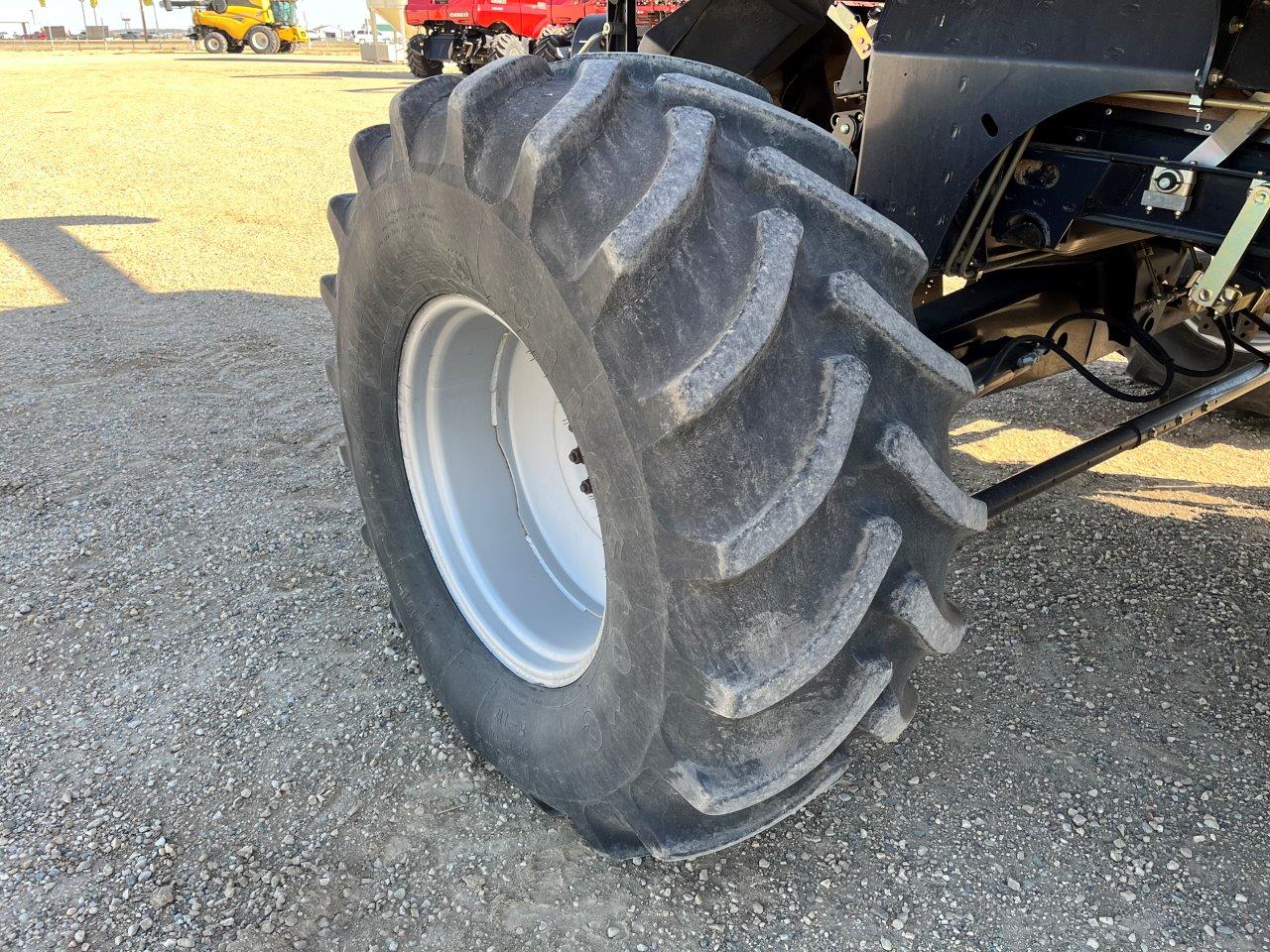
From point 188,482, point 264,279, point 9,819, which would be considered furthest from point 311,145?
point 9,819

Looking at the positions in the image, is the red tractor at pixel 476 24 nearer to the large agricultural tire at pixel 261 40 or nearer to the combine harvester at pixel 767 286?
the large agricultural tire at pixel 261 40

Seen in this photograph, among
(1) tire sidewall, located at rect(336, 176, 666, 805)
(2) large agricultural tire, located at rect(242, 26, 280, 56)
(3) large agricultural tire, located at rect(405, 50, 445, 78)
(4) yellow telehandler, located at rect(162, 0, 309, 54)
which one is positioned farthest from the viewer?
(2) large agricultural tire, located at rect(242, 26, 280, 56)

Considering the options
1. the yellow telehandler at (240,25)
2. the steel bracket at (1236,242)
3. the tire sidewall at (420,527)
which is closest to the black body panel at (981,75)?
the steel bracket at (1236,242)

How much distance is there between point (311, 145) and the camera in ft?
33.9

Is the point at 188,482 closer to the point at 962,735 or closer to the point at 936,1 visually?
the point at 962,735

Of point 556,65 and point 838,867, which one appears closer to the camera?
point 556,65

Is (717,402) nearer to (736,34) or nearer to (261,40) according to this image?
(736,34)

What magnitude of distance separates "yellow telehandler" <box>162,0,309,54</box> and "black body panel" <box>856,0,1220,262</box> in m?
31.0

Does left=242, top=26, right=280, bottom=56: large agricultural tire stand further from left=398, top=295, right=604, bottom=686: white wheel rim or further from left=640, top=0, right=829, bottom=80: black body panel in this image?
left=398, top=295, right=604, bottom=686: white wheel rim

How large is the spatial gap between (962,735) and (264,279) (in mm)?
4966

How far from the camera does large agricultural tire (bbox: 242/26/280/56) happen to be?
2808 cm

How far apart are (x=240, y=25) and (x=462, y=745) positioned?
30832mm

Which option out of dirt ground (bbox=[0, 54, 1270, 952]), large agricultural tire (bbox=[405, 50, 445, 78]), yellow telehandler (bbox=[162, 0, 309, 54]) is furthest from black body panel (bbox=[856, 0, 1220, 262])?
yellow telehandler (bbox=[162, 0, 309, 54])

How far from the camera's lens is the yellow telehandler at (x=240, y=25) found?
90.7 feet
